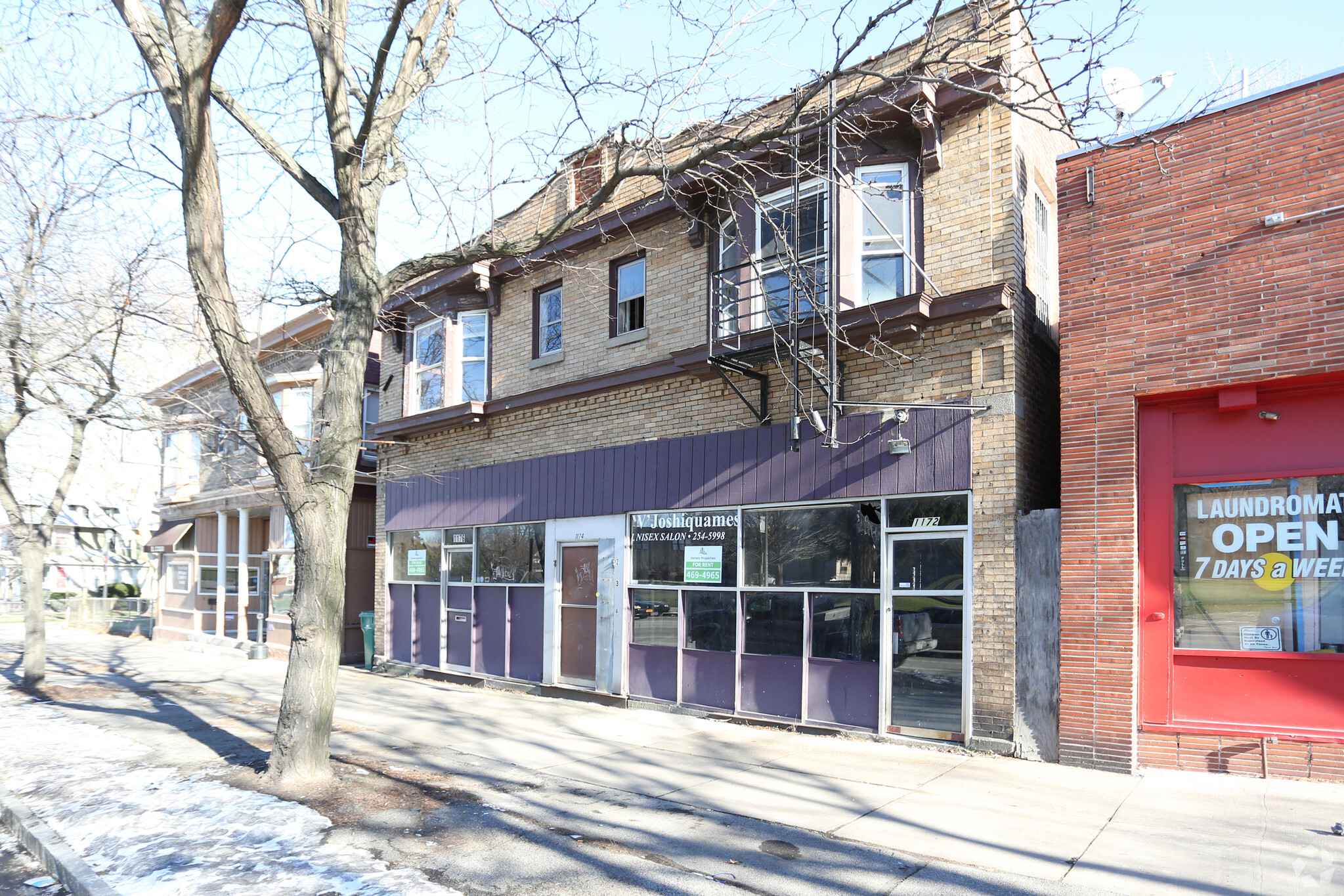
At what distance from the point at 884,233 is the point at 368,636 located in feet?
45.0

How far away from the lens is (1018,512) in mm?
9305

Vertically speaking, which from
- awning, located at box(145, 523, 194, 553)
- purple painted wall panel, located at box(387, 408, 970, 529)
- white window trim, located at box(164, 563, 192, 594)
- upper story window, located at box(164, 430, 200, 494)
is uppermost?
upper story window, located at box(164, 430, 200, 494)

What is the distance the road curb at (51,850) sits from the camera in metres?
5.59

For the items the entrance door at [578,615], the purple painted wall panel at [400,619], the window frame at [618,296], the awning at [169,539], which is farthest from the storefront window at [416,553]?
the awning at [169,539]

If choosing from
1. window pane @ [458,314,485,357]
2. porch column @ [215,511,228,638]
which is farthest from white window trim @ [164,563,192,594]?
window pane @ [458,314,485,357]

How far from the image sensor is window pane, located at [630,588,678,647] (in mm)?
12492

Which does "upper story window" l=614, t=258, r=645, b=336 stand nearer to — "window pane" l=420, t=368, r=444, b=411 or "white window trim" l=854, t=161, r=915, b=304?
"white window trim" l=854, t=161, r=915, b=304

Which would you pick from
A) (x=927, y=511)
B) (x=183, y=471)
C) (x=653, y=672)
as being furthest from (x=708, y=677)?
(x=183, y=471)

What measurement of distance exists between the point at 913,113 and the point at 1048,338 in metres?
3.08

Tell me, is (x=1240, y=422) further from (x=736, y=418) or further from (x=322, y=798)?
(x=322, y=798)

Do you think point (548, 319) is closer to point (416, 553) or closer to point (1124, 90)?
point (416, 553)

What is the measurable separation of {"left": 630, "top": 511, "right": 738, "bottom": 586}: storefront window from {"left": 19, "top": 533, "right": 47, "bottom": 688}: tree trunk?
986 cm

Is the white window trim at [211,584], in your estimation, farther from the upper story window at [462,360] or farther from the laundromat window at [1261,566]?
the laundromat window at [1261,566]

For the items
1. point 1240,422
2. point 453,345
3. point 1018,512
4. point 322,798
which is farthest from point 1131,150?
point 453,345
